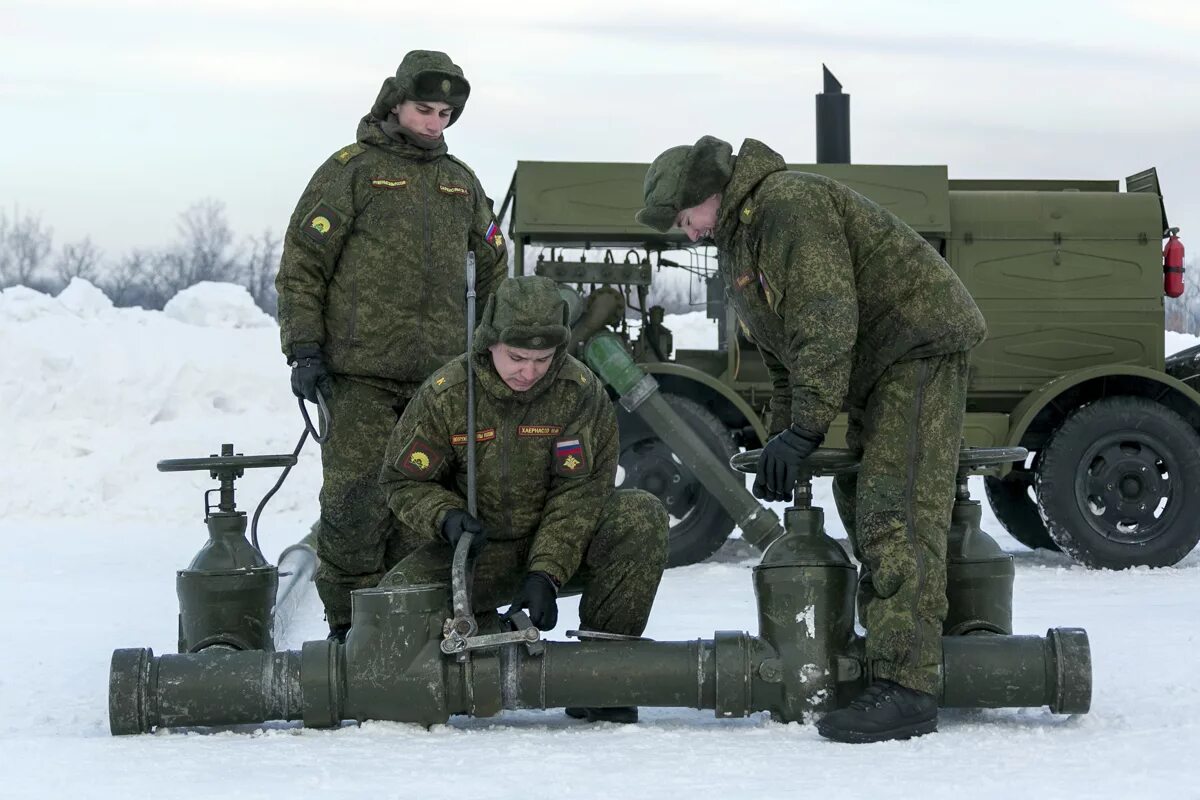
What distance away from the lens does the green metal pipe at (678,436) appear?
28.8ft

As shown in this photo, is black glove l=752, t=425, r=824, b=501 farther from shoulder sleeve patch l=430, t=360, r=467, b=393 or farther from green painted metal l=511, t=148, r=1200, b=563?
green painted metal l=511, t=148, r=1200, b=563

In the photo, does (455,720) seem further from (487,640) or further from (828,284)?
(828,284)

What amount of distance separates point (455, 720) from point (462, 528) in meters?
0.60

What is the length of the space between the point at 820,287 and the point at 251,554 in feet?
6.61

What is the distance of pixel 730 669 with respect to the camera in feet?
15.4

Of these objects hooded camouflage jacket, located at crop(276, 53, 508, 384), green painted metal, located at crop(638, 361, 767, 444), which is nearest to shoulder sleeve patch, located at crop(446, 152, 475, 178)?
hooded camouflage jacket, located at crop(276, 53, 508, 384)

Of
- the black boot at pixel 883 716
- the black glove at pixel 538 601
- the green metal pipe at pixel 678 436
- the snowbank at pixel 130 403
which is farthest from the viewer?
the snowbank at pixel 130 403

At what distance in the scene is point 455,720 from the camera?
496cm

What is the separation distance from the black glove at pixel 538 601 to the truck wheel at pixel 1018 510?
5.89 metres

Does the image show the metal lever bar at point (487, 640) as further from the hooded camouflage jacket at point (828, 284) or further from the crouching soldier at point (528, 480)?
the hooded camouflage jacket at point (828, 284)

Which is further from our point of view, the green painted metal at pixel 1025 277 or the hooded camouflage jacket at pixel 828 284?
the green painted metal at pixel 1025 277

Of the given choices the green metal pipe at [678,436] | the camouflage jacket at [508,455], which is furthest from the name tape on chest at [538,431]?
the green metal pipe at [678,436]

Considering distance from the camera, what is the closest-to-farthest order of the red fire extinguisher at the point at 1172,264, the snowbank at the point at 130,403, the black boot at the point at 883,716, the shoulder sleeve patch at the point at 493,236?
the black boot at the point at 883,716, the shoulder sleeve patch at the point at 493,236, the red fire extinguisher at the point at 1172,264, the snowbank at the point at 130,403

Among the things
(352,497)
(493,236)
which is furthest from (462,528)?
(493,236)
